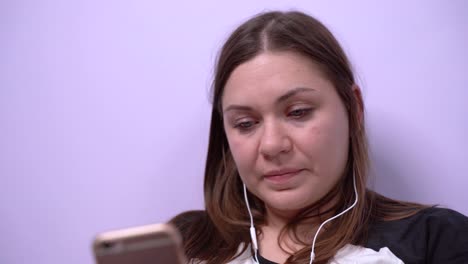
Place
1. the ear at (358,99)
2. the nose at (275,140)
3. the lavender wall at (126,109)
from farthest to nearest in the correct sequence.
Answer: the lavender wall at (126,109) < the ear at (358,99) < the nose at (275,140)

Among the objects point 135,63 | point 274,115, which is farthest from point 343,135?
point 135,63

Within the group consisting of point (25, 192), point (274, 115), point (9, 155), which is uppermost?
point (274, 115)

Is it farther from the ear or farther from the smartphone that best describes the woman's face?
the smartphone

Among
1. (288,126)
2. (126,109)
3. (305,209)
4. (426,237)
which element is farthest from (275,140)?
(126,109)

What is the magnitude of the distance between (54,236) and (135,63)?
534mm

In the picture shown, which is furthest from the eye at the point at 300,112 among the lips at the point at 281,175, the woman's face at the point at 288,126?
the lips at the point at 281,175

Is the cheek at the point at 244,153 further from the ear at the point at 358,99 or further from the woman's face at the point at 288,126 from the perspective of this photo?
the ear at the point at 358,99

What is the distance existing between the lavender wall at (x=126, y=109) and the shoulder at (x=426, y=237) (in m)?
0.23

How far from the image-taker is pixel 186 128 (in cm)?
113

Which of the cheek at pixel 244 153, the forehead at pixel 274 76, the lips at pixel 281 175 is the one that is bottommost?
the lips at pixel 281 175

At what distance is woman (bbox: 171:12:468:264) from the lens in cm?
77

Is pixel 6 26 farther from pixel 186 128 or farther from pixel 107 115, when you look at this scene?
pixel 186 128

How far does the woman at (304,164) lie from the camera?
30.2 inches

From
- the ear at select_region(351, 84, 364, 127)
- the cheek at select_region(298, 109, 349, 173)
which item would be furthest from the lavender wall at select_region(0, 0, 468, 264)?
the cheek at select_region(298, 109, 349, 173)
